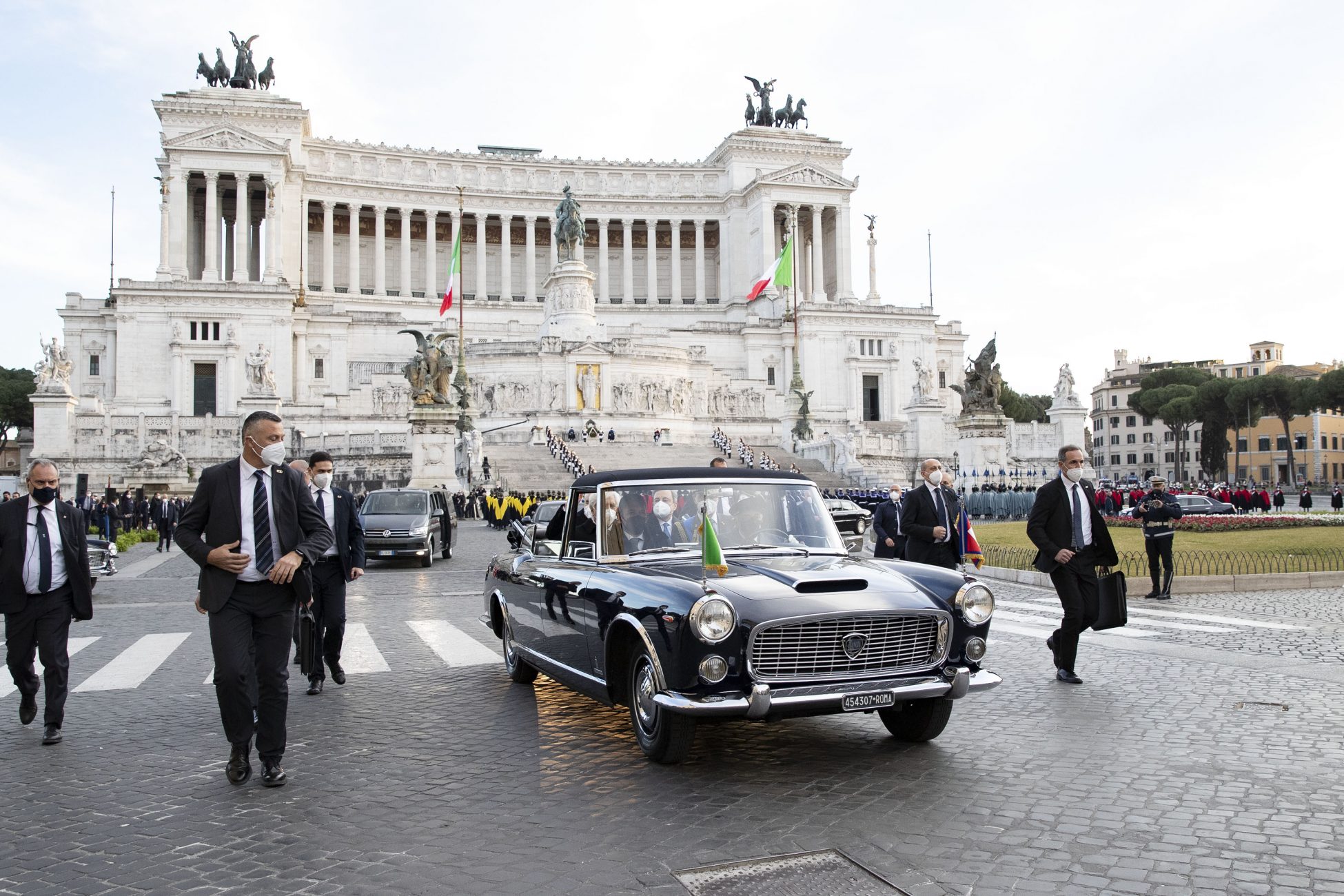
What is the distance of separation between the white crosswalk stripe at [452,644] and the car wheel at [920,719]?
4.60 meters

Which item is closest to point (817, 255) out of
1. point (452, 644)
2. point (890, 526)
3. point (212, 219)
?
point (212, 219)

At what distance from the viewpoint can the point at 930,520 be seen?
35.8 ft

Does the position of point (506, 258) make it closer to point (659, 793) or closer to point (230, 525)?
point (230, 525)

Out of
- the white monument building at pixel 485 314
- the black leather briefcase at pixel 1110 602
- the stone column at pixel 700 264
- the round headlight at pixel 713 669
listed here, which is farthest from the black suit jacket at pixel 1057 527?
the stone column at pixel 700 264

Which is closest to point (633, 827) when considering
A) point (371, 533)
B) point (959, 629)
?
point (959, 629)

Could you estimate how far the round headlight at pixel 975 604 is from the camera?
6.58 metres

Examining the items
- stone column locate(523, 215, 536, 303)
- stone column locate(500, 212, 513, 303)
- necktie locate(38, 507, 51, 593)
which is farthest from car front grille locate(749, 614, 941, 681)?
stone column locate(523, 215, 536, 303)

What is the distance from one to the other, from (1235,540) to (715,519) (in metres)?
18.0

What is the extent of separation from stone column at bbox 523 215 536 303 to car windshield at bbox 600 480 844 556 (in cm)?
8140

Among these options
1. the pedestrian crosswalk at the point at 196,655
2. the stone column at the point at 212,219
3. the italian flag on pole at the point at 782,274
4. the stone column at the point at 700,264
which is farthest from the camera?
the stone column at the point at 700,264

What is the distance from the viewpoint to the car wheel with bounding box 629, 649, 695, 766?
6273 millimetres

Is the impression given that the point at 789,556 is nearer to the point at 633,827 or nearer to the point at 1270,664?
the point at 633,827

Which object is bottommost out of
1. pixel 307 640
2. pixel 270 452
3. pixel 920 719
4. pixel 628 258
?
pixel 920 719

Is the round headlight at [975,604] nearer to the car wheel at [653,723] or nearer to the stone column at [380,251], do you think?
the car wheel at [653,723]
